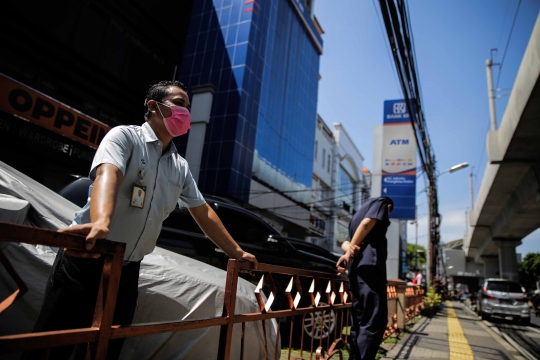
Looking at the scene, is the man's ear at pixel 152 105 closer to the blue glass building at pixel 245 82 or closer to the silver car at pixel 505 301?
the silver car at pixel 505 301

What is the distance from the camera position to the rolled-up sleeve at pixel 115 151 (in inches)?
57.3

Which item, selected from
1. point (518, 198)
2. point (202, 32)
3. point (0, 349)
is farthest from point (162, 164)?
point (202, 32)

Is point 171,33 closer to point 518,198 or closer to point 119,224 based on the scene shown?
point 119,224

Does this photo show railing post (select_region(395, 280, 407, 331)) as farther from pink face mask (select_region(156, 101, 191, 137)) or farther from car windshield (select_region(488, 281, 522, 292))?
car windshield (select_region(488, 281, 522, 292))

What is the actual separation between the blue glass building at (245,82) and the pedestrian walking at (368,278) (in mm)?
15947

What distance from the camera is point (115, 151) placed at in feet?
4.91

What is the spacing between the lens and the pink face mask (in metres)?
1.79

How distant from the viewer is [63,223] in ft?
Result: 8.14

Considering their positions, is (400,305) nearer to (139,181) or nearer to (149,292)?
(149,292)

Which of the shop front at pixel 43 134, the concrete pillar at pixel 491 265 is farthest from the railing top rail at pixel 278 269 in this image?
the concrete pillar at pixel 491 265

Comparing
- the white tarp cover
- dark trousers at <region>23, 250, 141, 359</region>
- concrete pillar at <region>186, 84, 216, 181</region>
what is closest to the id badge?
dark trousers at <region>23, 250, 141, 359</region>

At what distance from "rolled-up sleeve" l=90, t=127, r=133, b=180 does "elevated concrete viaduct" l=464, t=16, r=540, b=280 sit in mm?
7038

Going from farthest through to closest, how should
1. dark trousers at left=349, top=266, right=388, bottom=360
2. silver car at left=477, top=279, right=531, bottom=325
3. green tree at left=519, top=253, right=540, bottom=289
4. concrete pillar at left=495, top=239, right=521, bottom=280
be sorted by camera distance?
green tree at left=519, top=253, right=540, bottom=289 → concrete pillar at left=495, top=239, right=521, bottom=280 → silver car at left=477, top=279, right=531, bottom=325 → dark trousers at left=349, top=266, right=388, bottom=360

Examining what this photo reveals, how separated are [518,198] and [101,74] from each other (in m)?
15.2
